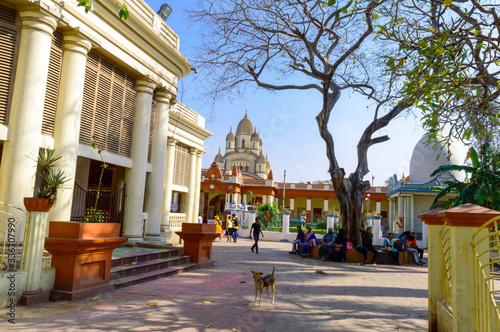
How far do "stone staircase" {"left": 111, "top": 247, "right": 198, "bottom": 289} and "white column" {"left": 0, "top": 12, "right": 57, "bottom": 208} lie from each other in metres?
2.17

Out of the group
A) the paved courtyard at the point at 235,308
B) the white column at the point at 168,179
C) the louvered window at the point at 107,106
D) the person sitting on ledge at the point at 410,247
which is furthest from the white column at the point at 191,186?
the person sitting on ledge at the point at 410,247

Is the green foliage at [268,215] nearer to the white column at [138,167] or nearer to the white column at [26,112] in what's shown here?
the white column at [138,167]

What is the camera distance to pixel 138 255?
8.53 m

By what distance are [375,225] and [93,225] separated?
17.2 meters

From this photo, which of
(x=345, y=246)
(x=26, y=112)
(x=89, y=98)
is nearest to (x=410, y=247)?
(x=345, y=246)

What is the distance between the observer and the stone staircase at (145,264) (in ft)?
23.8

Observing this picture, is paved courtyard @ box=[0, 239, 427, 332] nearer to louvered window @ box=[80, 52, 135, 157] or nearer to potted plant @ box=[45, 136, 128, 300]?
potted plant @ box=[45, 136, 128, 300]

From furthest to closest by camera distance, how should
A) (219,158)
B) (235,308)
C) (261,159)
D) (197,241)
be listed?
(219,158) → (261,159) → (197,241) → (235,308)

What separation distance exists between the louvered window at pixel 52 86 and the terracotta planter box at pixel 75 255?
8.11ft

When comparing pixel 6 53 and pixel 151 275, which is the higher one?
pixel 6 53

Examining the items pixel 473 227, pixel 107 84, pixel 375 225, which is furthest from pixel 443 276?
pixel 375 225

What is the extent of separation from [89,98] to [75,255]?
4.25 meters

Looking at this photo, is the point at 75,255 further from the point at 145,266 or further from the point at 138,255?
the point at 138,255

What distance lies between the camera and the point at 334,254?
13.3m
